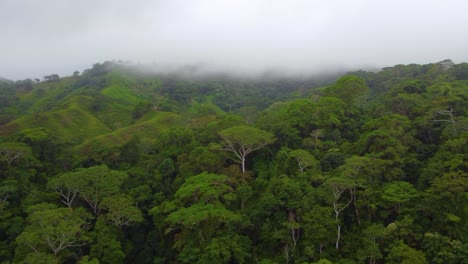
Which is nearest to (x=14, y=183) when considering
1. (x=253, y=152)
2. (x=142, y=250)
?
(x=142, y=250)

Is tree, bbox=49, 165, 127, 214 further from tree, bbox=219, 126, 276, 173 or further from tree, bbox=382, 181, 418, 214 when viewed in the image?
tree, bbox=382, 181, 418, 214

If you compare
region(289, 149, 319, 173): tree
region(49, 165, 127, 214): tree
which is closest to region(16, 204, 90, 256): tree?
region(49, 165, 127, 214): tree

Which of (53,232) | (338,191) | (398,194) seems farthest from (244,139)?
(53,232)

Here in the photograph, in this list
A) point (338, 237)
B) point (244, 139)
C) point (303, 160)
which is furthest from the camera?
point (244, 139)

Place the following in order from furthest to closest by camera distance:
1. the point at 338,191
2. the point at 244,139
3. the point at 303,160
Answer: the point at 244,139
the point at 303,160
the point at 338,191

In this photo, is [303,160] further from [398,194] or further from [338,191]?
[398,194]

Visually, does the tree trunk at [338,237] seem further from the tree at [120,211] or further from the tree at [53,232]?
the tree at [53,232]

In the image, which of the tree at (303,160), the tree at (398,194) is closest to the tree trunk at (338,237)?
the tree at (398,194)
